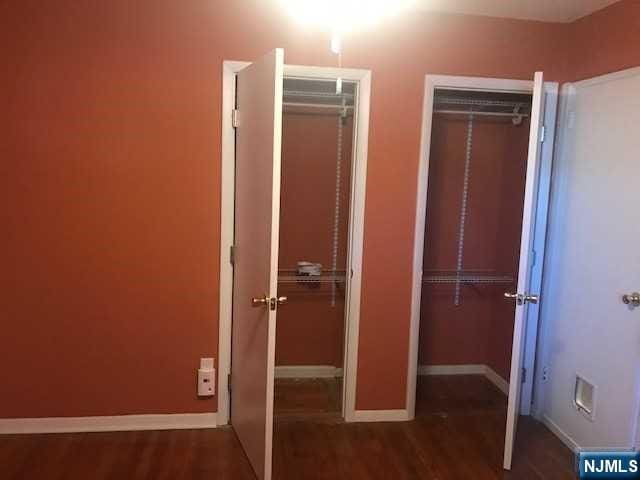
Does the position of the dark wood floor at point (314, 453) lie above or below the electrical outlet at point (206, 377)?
below

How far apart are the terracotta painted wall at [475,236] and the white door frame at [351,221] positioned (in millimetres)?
960

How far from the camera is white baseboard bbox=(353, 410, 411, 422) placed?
3246 mm

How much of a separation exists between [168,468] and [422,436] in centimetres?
139

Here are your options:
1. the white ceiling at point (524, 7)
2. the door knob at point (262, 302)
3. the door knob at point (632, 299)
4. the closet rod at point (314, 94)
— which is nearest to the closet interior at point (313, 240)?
the closet rod at point (314, 94)

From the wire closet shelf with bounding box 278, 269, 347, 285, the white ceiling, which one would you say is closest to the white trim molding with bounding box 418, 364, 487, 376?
the wire closet shelf with bounding box 278, 269, 347, 285

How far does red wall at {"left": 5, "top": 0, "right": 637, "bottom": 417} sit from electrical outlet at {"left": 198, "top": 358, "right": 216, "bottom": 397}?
0.06 meters

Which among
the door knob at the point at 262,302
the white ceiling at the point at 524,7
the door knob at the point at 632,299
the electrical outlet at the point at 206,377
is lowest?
the electrical outlet at the point at 206,377

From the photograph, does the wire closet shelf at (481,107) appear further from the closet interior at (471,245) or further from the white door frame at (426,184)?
the white door frame at (426,184)

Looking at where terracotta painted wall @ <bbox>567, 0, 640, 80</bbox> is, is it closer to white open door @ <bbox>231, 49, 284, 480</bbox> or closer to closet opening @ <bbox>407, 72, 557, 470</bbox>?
closet opening @ <bbox>407, 72, 557, 470</bbox>

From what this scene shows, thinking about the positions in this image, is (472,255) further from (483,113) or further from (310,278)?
(310,278)

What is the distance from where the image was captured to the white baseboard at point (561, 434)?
2.99 m

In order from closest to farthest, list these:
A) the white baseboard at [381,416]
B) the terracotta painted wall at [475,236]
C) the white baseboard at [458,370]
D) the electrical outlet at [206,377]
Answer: the electrical outlet at [206,377] < the white baseboard at [381,416] < the terracotta painted wall at [475,236] < the white baseboard at [458,370]

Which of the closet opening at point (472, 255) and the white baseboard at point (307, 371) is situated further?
the white baseboard at point (307, 371)

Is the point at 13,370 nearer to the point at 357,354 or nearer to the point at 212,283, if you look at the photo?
the point at 212,283
